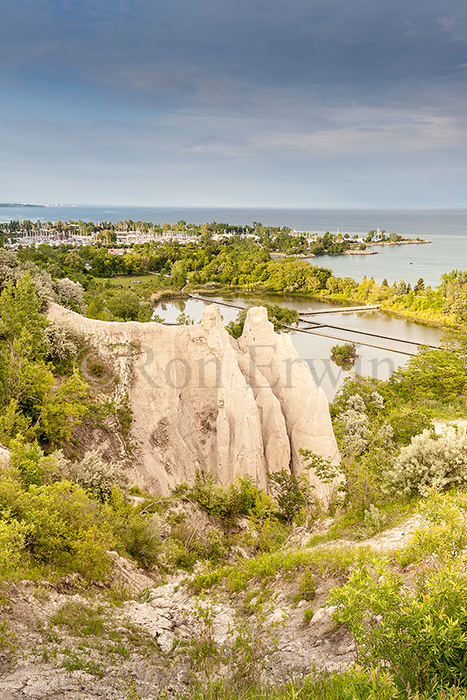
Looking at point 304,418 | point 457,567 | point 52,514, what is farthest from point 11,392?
point 457,567

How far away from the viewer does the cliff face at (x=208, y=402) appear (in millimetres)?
14758

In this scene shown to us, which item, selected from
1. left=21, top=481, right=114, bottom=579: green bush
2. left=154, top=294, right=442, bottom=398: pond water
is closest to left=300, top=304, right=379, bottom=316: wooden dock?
left=154, top=294, right=442, bottom=398: pond water

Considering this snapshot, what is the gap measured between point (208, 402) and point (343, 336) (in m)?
37.5

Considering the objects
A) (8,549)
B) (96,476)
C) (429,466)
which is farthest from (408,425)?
(8,549)

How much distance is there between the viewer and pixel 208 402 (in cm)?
1634

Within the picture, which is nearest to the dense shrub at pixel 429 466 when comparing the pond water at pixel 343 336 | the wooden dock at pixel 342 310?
the pond water at pixel 343 336

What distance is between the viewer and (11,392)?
40.7 feet

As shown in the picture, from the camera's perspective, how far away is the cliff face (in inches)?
581

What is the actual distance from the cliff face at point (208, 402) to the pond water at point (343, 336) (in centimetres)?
1574

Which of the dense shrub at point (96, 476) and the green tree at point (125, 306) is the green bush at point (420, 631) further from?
the green tree at point (125, 306)

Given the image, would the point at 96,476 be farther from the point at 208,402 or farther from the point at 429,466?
the point at 429,466

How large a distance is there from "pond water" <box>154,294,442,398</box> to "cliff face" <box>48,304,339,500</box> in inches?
620

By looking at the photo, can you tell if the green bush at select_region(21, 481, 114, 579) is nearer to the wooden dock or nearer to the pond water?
the pond water

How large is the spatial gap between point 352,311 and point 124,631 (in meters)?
65.8
